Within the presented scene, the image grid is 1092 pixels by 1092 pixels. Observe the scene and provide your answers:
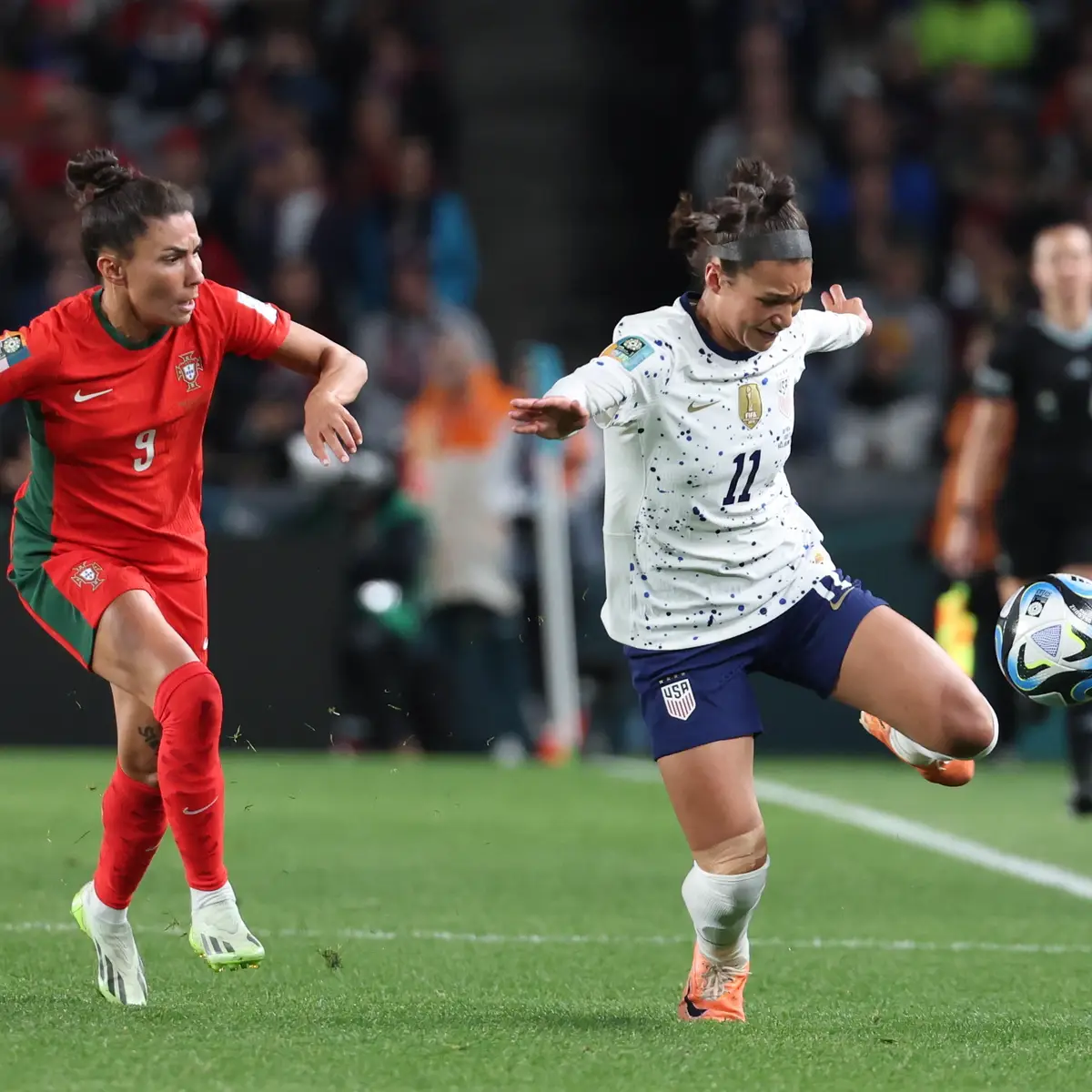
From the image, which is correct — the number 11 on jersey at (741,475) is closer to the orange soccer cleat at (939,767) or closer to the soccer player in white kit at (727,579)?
the soccer player in white kit at (727,579)

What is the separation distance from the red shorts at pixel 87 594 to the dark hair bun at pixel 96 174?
2.75 feet

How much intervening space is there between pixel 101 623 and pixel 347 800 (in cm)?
516

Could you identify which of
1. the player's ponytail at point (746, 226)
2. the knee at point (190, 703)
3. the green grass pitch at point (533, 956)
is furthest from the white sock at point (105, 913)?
the player's ponytail at point (746, 226)

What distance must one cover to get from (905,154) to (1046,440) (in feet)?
19.2

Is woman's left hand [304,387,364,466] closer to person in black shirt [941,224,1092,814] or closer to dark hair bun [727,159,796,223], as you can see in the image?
dark hair bun [727,159,796,223]

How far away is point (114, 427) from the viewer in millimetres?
5391

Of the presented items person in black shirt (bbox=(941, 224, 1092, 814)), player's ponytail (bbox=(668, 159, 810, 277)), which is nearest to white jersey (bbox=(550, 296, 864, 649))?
player's ponytail (bbox=(668, 159, 810, 277))

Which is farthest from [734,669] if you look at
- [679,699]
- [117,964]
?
[117,964]

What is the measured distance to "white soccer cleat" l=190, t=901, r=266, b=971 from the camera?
500cm

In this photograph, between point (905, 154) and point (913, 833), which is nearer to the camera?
point (913, 833)

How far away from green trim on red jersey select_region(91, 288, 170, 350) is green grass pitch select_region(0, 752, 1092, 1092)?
4.97 ft

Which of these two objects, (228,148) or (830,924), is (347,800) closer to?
(830,924)

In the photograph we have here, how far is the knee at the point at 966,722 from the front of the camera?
205 inches

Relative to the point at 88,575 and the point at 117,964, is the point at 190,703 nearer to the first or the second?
the point at 88,575
